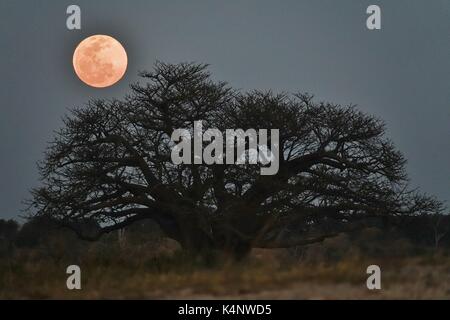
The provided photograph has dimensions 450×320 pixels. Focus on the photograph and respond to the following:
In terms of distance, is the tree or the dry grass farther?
the tree

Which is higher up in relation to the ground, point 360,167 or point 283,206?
point 360,167

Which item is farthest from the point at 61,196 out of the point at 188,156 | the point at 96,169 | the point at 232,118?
the point at 232,118

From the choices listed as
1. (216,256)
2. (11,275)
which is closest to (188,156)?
(216,256)

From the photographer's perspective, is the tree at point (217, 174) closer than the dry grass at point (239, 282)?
No

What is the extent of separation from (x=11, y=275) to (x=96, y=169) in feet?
21.2

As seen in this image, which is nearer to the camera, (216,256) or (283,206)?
(216,256)

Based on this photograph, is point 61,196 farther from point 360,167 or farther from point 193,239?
point 360,167

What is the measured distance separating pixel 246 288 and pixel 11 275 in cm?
574

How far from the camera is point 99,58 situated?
20141mm
